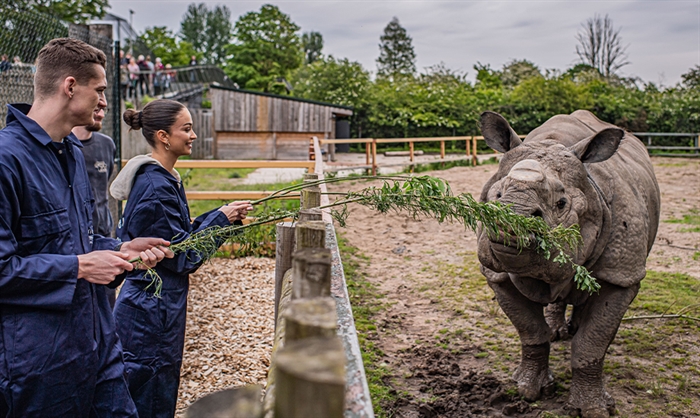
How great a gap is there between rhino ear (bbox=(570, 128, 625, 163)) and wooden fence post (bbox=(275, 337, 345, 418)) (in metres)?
3.40

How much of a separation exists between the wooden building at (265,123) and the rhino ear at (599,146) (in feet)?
73.7

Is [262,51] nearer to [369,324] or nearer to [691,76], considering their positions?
[691,76]

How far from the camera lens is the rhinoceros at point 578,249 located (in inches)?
146

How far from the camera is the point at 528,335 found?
14.5ft

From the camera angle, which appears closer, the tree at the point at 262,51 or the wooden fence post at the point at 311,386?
the wooden fence post at the point at 311,386

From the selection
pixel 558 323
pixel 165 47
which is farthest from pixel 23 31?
pixel 165 47

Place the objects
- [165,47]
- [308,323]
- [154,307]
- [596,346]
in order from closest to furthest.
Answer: [308,323]
[154,307]
[596,346]
[165,47]

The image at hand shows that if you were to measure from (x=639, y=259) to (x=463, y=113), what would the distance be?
2732 centimetres

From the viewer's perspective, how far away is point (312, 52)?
96625 mm

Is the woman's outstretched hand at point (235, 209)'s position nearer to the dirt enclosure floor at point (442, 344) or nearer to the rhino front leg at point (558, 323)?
the dirt enclosure floor at point (442, 344)

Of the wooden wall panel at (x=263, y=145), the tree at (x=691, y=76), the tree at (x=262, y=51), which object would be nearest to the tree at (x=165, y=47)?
the tree at (x=262, y=51)

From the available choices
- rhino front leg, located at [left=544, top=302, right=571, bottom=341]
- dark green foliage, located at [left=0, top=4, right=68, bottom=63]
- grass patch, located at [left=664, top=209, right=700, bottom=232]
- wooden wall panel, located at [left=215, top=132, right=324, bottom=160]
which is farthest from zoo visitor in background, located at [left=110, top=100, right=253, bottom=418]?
wooden wall panel, located at [left=215, top=132, right=324, bottom=160]

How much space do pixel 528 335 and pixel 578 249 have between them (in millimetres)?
889

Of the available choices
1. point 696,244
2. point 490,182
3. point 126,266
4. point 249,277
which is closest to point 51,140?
point 126,266
